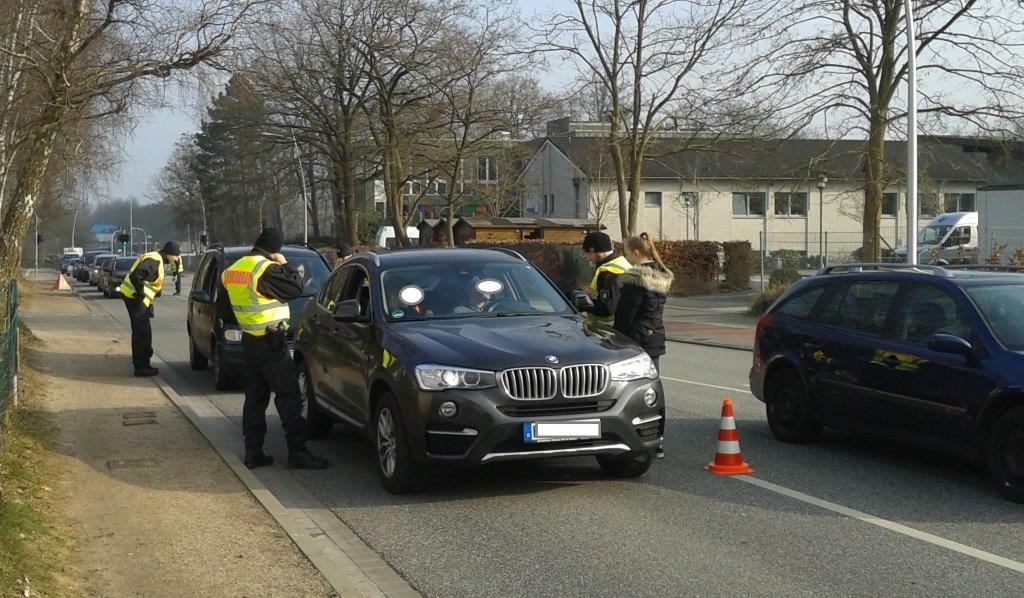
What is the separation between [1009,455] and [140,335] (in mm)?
11700

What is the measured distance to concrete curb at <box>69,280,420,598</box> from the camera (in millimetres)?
6321

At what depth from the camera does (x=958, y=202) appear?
6325cm

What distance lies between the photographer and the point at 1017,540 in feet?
23.0

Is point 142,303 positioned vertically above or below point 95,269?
above

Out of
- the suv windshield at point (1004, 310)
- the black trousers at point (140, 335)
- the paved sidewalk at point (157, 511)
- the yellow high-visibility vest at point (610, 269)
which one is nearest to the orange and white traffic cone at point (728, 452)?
the yellow high-visibility vest at point (610, 269)

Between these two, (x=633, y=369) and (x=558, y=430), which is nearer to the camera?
(x=558, y=430)

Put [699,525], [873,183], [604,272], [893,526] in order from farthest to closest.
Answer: [873,183], [604,272], [699,525], [893,526]

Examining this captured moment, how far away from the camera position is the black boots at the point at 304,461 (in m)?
9.59

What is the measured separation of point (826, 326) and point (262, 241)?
182 inches

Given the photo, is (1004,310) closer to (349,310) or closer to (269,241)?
(349,310)

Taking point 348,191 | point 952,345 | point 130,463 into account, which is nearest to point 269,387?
point 130,463

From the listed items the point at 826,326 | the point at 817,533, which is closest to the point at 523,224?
the point at 826,326

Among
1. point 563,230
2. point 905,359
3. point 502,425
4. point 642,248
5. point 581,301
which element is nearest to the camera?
point 502,425

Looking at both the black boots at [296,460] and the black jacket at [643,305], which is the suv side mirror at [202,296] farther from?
the black jacket at [643,305]
